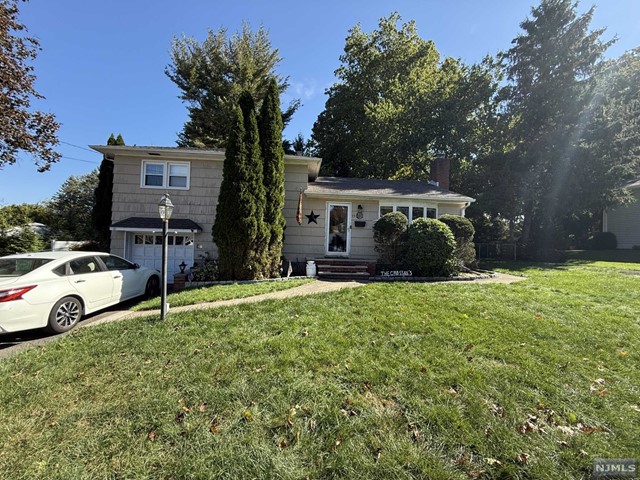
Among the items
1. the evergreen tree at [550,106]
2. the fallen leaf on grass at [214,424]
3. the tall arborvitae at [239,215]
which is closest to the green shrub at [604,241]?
the evergreen tree at [550,106]

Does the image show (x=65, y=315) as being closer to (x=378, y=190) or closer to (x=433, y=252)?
(x=433, y=252)

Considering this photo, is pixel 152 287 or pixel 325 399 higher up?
pixel 152 287

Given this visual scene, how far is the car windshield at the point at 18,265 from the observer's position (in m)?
5.31

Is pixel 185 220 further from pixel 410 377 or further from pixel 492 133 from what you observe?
pixel 492 133

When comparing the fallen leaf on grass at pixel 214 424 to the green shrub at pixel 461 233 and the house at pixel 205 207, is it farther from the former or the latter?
the green shrub at pixel 461 233

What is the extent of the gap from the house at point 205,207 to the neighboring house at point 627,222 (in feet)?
57.1

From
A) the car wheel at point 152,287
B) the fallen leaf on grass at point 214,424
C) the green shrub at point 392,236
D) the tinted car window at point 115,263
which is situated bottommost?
the fallen leaf on grass at point 214,424

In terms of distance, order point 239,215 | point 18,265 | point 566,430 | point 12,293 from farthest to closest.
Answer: point 239,215 < point 18,265 < point 12,293 < point 566,430

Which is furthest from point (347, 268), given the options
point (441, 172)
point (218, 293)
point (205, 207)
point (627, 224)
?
point (627, 224)

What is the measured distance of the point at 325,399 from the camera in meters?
3.04

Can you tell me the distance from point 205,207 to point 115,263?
4733 mm

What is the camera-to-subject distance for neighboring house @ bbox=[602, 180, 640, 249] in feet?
67.5

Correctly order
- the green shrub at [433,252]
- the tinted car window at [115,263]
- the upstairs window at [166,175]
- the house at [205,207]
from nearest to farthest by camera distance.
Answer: the tinted car window at [115,263] → the green shrub at [433,252] → the house at [205,207] → the upstairs window at [166,175]

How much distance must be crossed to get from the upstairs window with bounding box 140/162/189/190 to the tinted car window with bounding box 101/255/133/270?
15.6ft
